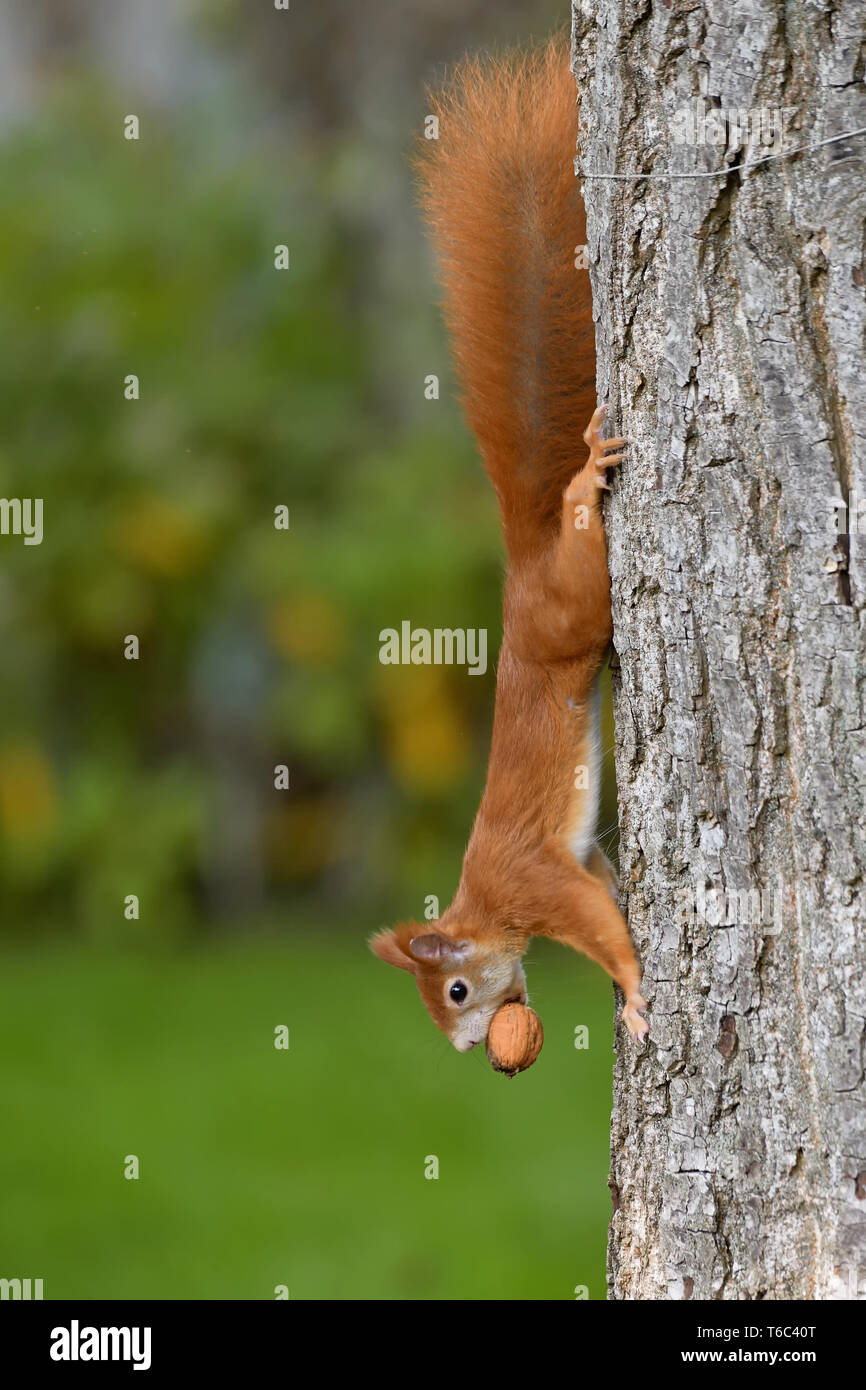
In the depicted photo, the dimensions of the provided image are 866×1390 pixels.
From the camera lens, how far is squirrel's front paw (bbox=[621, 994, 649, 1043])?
5.74 feet

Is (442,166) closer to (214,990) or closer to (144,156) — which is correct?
(214,990)

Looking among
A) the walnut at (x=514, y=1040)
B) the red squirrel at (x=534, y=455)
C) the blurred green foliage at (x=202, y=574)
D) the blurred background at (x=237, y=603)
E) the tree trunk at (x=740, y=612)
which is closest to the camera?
the tree trunk at (x=740, y=612)

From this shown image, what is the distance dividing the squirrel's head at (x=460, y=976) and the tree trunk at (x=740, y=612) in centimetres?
33

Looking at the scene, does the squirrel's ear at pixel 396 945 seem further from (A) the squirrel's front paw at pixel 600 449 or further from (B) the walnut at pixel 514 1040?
(A) the squirrel's front paw at pixel 600 449

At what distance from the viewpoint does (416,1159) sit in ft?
11.7

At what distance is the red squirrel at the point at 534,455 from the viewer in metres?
1.83

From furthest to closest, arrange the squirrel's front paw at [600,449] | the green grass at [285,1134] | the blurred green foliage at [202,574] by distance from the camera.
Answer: the blurred green foliage at [202,574], the green grass at [285,1134], the squirrel's front paw at [600,449]

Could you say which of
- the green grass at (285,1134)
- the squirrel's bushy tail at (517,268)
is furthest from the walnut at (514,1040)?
the green grass at (285,1134)

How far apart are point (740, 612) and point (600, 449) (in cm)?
26

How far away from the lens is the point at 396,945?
6.90ft

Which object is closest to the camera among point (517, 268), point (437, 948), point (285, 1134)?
point (517, 268)

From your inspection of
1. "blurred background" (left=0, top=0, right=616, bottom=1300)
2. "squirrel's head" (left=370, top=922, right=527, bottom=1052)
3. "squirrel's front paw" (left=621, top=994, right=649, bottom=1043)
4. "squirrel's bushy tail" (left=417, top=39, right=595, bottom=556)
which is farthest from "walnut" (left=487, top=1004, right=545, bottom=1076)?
"blurred background" (left=0, top=0, right=616, bottom=1300)

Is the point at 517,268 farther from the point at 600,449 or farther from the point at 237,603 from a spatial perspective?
the point at 237,603

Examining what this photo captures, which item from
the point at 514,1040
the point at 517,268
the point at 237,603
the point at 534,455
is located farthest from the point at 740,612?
the point at 237,603
